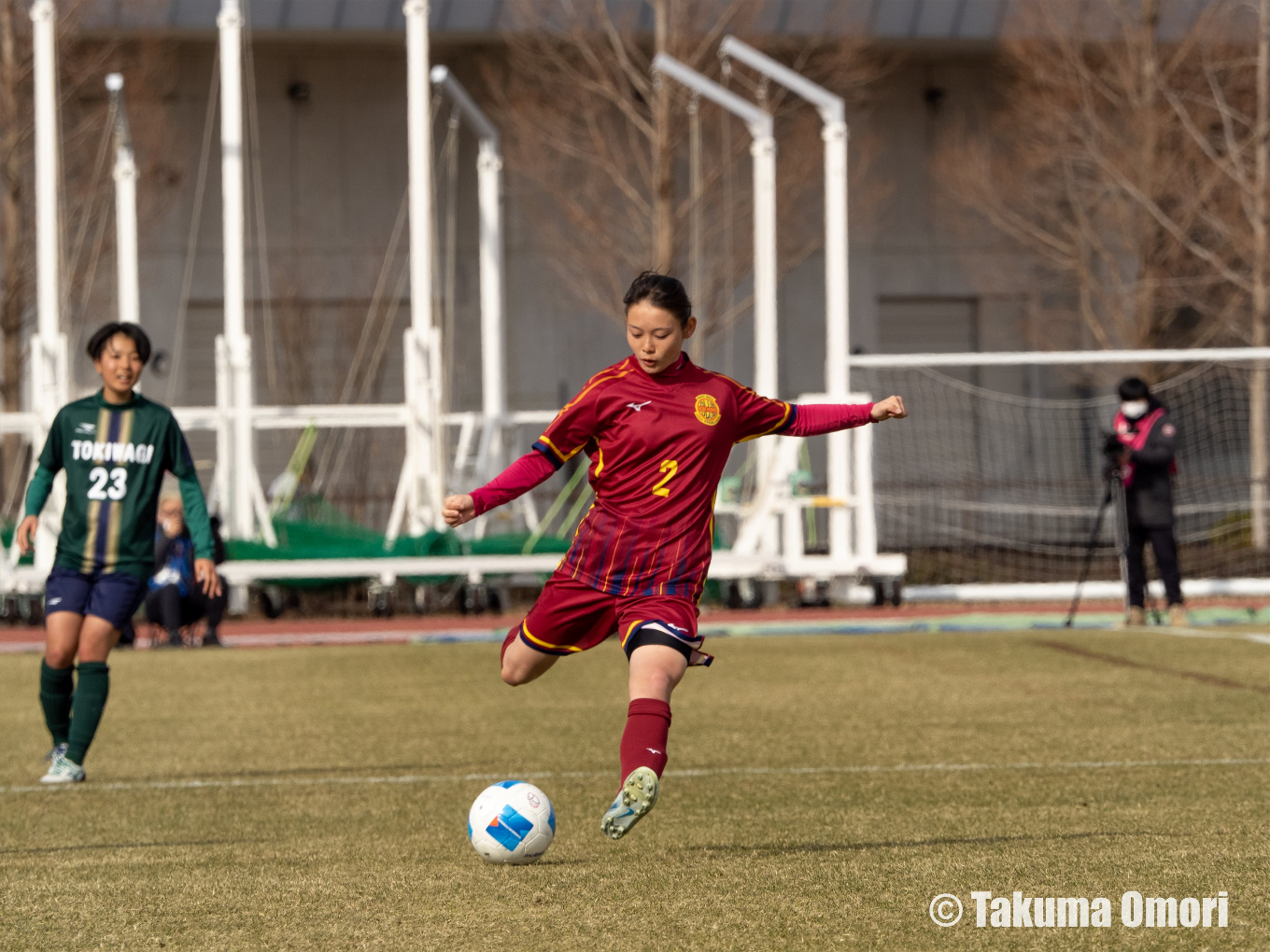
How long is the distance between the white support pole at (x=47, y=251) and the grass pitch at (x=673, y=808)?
676 cm

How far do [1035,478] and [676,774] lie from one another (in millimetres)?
18074

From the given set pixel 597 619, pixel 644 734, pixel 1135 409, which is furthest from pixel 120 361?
pixel 1135 409

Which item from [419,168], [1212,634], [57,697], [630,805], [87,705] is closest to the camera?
[630,805]

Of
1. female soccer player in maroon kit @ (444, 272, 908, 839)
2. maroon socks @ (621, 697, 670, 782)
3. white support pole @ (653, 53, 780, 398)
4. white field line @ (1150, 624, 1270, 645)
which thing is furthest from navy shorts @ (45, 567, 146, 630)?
white support pole @ (653, 53, 780, 398)

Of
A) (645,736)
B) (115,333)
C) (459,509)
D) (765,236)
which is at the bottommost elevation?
(645,736)

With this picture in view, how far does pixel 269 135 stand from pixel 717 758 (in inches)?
957

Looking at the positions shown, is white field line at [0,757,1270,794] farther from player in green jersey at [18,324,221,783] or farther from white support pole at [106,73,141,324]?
white support pole at [106,73,141,324]

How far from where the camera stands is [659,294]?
5418 millimetres

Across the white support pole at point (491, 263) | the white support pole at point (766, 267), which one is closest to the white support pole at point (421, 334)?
the white support pole at point (491, 263)

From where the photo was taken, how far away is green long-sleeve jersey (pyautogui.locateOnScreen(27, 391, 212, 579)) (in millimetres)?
7469

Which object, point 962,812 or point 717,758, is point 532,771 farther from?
point 962,812

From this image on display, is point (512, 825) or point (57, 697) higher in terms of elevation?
point (57, 697)

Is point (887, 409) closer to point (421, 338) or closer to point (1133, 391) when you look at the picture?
point (1133, 391)

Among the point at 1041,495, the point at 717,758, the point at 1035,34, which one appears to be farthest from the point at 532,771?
the point at 1035,34
